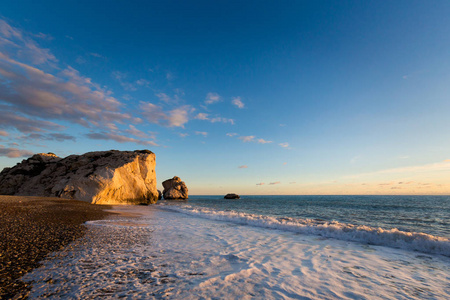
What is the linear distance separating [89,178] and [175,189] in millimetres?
51133

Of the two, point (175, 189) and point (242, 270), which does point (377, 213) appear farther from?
point (175, 189)

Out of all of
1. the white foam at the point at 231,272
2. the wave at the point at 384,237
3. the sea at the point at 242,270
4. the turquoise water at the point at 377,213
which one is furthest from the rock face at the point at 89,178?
the wave at the point at 384,237

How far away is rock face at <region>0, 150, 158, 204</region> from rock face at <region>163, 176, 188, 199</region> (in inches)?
1321

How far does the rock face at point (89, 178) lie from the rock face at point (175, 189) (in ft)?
110

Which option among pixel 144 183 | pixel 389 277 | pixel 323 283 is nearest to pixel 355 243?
pixel 389 277

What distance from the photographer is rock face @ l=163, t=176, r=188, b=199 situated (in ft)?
266

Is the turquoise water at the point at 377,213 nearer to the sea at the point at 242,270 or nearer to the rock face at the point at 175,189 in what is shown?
the sea at the point at 242,270

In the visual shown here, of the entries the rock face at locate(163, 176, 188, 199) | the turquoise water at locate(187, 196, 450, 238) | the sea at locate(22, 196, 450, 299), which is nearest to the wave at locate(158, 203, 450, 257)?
the sea at locate(22, 196, 450, 299)

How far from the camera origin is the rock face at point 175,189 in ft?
266

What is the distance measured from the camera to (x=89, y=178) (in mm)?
31750

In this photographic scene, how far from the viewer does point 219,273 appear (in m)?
4.98

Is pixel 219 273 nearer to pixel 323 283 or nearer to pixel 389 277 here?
pixel 323 283

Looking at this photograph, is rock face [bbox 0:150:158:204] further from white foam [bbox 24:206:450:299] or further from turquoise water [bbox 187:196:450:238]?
white foam [bbox 24:206:450:299]

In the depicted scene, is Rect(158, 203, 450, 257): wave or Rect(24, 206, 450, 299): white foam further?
Rect(158, 203, 450, 257): wave
